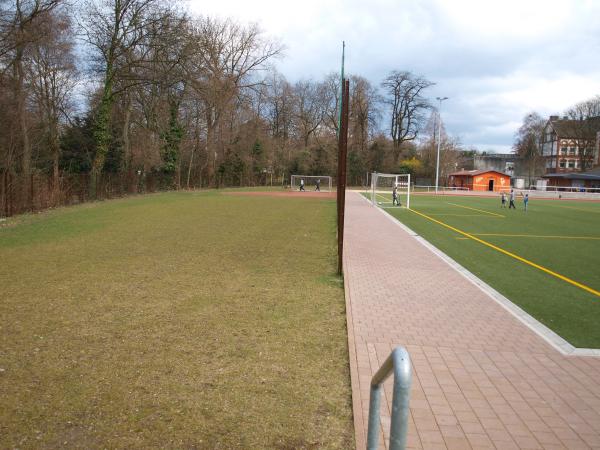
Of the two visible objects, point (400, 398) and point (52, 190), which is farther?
point (52, 190)

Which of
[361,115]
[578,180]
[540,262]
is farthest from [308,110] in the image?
[540,262]

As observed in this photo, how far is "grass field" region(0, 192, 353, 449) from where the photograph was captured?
144 inches

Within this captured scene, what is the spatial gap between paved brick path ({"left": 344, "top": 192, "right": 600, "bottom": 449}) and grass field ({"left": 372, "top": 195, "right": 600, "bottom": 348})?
73 centimetres

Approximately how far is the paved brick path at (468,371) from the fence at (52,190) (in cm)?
1653

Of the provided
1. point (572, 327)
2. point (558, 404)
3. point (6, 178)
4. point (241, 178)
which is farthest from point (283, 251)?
point (241, 178)

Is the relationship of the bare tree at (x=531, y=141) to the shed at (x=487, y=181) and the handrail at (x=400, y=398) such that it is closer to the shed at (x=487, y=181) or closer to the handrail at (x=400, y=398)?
the shed at (x=487, y=181)

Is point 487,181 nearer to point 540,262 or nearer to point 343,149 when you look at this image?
point 540,262

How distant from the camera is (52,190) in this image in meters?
23.4

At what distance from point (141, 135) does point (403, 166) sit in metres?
43.3

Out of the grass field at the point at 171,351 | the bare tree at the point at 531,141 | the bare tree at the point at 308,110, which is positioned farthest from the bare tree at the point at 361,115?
the grass field at the point at 171,351

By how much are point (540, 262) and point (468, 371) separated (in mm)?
8093

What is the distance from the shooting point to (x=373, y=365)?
16.3 ft

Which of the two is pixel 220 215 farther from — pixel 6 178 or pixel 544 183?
pixel 544 183

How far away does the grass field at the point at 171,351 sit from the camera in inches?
144
